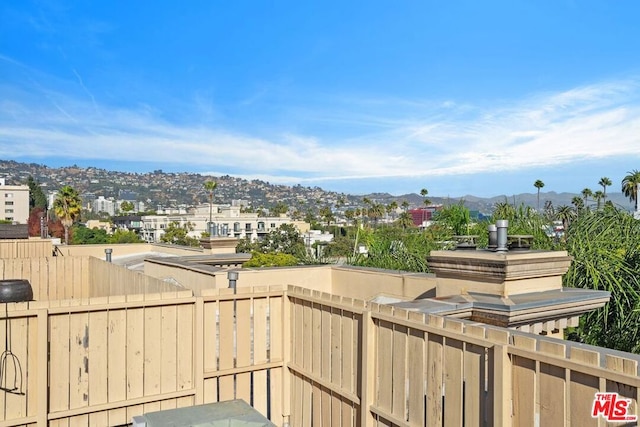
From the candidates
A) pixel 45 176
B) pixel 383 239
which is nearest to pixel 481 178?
pixel 383 239

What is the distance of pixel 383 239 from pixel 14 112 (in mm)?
75109

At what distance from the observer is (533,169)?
56.1 metres

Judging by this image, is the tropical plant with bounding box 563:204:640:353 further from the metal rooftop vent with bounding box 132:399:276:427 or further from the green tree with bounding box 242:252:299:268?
the green tree with bounding box 242:252:299:268

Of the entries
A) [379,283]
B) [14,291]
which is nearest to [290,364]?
[379,283]

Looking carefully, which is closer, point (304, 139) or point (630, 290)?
point (630, 290)

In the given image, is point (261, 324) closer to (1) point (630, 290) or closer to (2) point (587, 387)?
(2) point (587, 387)

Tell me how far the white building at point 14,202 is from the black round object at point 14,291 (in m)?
91.7

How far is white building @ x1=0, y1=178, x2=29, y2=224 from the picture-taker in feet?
291

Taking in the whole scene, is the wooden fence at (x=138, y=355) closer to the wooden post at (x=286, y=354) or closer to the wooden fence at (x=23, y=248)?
the wooden post at (x=286, y=354)

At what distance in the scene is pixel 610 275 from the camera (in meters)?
6.57

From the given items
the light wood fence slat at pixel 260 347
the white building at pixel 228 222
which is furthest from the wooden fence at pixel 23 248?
the white building at pixel 228 222

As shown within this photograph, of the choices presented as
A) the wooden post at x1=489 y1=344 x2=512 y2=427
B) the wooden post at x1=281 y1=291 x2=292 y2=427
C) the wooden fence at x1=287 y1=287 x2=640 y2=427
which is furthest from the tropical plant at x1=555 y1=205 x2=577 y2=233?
the wooden post at x1=489 y1=344 x2=512 y2=427

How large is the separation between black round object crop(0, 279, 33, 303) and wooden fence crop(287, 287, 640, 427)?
4889 millimetres

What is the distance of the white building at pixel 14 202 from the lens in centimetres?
8856
